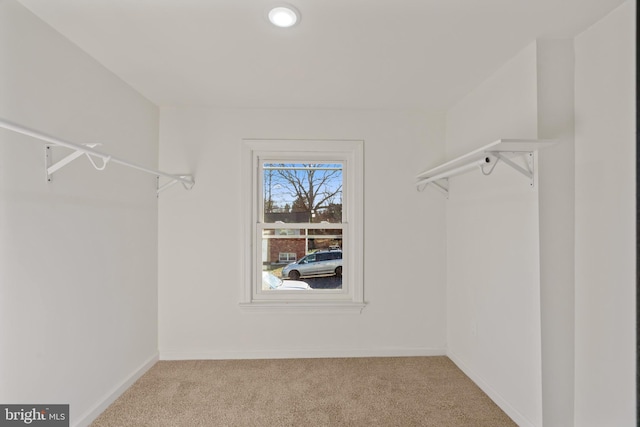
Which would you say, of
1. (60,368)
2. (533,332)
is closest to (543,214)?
(533,332)

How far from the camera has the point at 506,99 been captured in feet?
6.62

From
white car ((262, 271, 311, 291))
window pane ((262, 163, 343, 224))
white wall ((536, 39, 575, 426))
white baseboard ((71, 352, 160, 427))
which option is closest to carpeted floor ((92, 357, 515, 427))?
white baseboard ((71, 352, 160, 427))

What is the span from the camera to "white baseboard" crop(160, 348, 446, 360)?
2758 millimetres

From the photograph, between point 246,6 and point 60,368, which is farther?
point 60,368

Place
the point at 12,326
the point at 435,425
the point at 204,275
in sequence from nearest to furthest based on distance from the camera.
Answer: the point at 12,326 → the point at 435,425 → the point at 204,275

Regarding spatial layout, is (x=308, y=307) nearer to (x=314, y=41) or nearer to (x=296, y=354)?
(x=296, y=354)

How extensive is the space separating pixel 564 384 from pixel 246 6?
2416mm

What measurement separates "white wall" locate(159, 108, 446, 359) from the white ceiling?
0.38 metres

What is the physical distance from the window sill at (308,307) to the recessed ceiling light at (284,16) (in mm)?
2063

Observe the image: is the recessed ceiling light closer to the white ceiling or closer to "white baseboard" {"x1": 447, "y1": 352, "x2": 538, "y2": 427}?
the white ceiling

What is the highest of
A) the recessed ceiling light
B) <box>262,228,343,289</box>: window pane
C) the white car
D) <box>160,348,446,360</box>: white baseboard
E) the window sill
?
the recessed ceiling light

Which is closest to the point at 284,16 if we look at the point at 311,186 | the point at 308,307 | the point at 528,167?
the point at 528,167

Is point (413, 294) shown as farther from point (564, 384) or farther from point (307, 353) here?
point (564, 384)

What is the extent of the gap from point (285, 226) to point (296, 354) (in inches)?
42.7
